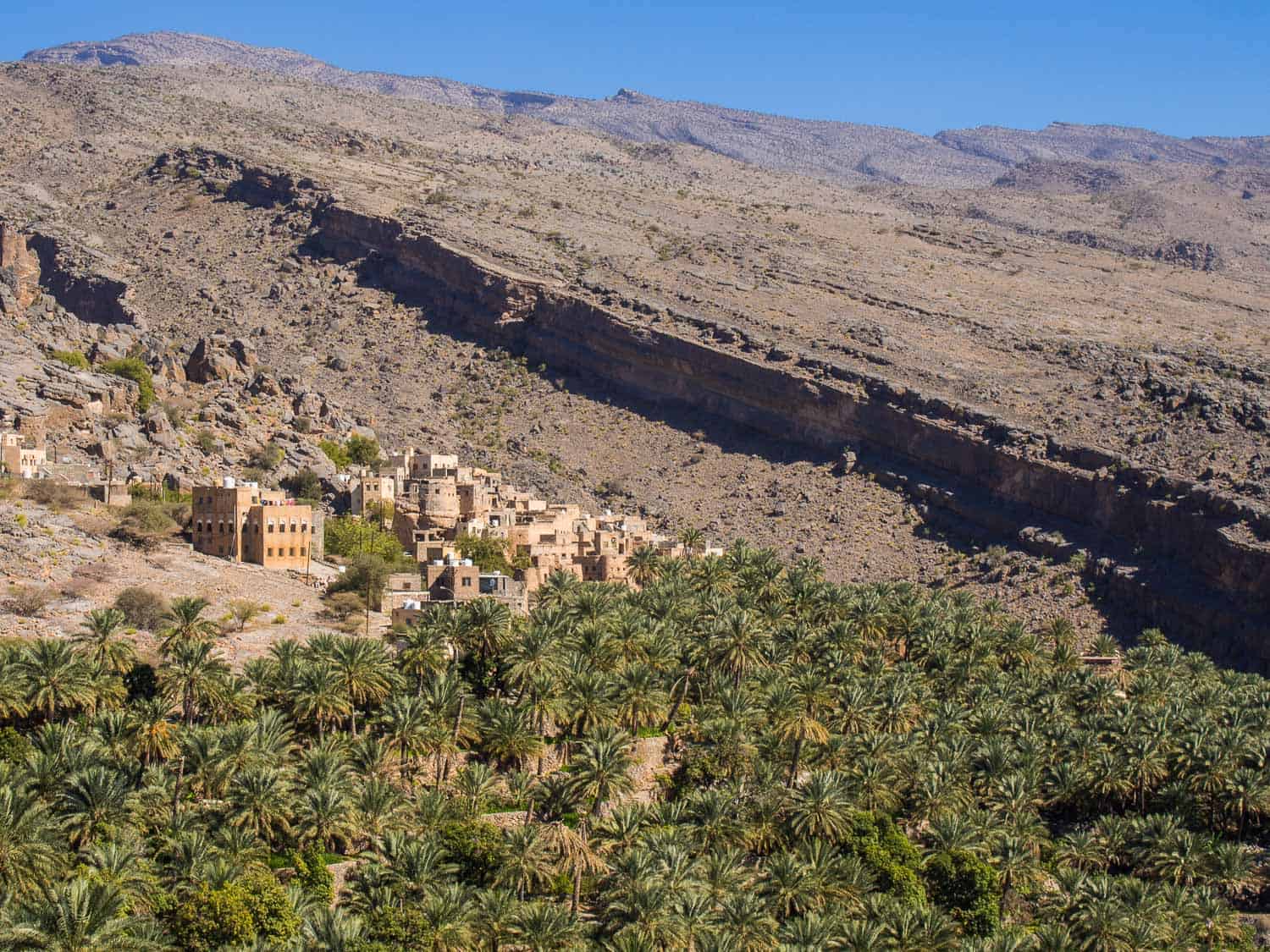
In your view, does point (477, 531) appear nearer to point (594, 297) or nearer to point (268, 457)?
point (268, 457)

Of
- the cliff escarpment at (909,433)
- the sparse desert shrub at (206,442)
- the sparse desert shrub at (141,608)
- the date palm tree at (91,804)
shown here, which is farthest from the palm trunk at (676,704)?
the cliff escarpment at (909,433)

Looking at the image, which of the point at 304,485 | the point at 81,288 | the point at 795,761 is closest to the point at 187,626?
the point at 795,761

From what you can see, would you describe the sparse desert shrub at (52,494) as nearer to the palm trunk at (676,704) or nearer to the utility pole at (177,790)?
the utility pole at (177,790)

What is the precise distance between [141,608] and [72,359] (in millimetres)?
37752

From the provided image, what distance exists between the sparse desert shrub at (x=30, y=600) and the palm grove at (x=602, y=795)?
402cm

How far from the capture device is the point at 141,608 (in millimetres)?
55656

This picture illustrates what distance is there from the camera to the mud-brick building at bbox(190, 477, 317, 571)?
65.7 meters

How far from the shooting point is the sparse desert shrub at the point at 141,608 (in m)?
55.2

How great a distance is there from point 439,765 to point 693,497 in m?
52.2

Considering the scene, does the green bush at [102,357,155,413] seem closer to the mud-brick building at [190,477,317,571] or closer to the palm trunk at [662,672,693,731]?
the mud-brick building at [190,477,317,571]

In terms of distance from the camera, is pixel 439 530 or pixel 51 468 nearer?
pixel 51 468

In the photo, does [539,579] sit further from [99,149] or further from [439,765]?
[99,149]

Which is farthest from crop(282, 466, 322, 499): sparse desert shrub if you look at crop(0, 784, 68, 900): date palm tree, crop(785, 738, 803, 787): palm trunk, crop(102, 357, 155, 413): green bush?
crop(0, 784, 68, 900): date palm tree

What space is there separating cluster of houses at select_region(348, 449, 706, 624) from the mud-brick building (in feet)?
17.4
